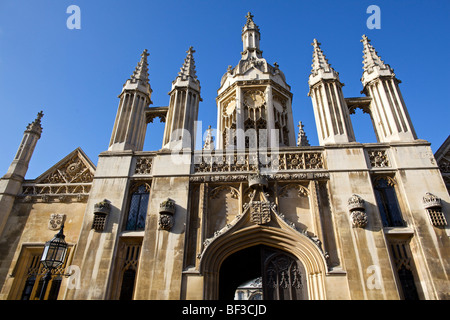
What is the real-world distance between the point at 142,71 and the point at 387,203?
11168mm

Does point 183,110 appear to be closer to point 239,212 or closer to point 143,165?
point 143,165

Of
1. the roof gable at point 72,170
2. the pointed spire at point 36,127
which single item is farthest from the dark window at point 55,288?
the pointed spire at point 36,127

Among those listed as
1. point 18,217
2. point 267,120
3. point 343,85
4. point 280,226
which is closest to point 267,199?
point 280,226

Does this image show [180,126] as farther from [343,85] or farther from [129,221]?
[343,85]

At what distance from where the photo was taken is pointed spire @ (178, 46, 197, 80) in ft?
47.3

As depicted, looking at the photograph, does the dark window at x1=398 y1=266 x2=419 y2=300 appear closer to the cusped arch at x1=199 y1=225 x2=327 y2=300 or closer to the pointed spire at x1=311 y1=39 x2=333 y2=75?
the cusped arch at x1=199 y1=225 x2=327 y2=300

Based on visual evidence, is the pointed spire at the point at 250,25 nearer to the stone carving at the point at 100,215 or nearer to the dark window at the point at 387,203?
the dark window at the point at 387,203

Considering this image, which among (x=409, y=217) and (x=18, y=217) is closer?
(x=409, y=217)

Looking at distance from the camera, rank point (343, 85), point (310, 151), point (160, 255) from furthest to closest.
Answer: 1. point (343, 85)
2. point (310, 151)
3. point (160, 255)

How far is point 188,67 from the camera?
14805mm

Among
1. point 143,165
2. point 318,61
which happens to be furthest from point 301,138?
point 143,165

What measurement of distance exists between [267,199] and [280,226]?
0.97 metres

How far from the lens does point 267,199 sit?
10.8 m

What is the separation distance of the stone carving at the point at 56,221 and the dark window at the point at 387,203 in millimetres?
10785
